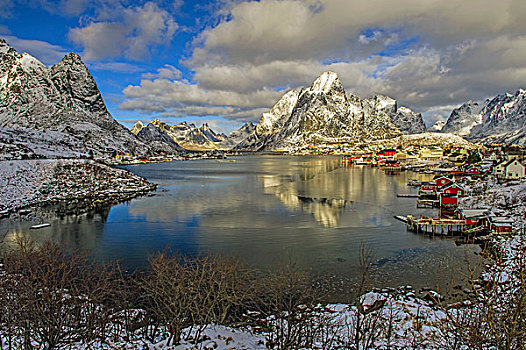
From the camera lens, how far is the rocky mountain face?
150875mm

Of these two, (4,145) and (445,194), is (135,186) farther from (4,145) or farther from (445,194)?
(4,145)

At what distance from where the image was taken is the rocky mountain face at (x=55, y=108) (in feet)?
495

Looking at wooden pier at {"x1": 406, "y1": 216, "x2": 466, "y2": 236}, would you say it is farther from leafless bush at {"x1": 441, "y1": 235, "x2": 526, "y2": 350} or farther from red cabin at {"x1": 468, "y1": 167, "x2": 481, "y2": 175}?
red cabin at {"x1": 468, "y1": 167, "x2": 481, "y2": 175}

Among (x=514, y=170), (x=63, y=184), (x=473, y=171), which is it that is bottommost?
(x=473, y=171)

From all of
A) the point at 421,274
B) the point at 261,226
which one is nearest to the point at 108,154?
the point at 261,226

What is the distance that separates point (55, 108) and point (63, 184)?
140 meters

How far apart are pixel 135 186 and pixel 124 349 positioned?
173 ft

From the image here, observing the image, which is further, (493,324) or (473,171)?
(473,171)

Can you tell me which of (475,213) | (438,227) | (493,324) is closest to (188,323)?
(493,324)

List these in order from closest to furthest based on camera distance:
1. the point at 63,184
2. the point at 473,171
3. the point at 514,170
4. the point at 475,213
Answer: the point at 475,213
the point at 63,184
the point at 514,170
the point at 473,171

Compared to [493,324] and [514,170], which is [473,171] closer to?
[514,170]

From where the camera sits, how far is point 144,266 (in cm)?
2247

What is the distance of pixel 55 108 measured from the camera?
168500mm

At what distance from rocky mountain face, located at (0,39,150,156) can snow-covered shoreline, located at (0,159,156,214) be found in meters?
79.8
